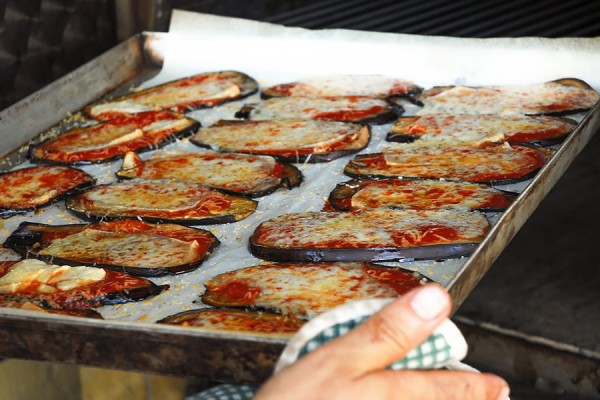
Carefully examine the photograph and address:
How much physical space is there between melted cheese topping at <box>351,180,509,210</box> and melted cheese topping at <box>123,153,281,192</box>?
37 centimetres

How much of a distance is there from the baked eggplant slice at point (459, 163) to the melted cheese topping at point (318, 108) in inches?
17.7

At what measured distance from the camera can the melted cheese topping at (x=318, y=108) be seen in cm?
404

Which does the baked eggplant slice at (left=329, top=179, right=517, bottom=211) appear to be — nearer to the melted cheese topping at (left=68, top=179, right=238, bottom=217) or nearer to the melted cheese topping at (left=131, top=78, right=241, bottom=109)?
the melted cheese topping at (left=68, top=179, right=238, bottom=217)

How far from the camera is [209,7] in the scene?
16.8 feet

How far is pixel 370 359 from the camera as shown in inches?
61.7

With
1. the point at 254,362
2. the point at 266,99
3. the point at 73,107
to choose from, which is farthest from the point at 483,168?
the point at 73,107

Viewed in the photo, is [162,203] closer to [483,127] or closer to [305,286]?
[305,286]

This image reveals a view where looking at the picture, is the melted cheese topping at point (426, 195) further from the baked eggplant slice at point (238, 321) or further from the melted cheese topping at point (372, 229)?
the baked eggplant slice at point (238, 321)

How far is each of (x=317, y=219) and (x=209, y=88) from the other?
158cm

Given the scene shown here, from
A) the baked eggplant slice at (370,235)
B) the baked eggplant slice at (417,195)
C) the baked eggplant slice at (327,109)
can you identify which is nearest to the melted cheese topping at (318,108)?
the baked eggplant slice at (327,109)

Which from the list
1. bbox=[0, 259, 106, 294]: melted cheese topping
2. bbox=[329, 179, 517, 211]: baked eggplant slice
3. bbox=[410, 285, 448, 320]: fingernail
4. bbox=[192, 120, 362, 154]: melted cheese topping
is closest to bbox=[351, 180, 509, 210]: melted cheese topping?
bbox=[329, 179, 517, 211]: baked eggplant slice

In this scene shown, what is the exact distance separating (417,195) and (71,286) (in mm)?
1233

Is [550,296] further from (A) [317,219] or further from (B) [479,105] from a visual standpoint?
(A) [317,219]

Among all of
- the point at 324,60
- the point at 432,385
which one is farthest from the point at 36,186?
the point at 432,385
